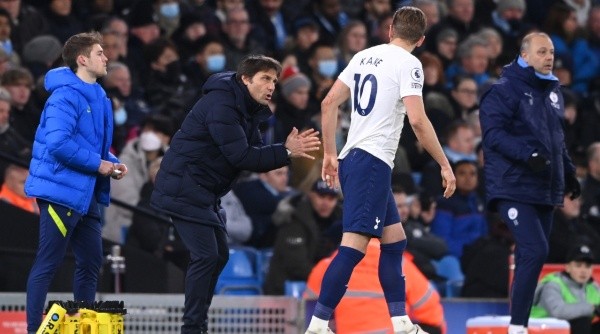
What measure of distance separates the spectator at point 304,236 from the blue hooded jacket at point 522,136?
9.91ft

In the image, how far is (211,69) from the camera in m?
16.3

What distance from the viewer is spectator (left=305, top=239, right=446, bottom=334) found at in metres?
11.0

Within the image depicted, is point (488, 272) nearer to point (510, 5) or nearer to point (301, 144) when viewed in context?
point (301, 144)

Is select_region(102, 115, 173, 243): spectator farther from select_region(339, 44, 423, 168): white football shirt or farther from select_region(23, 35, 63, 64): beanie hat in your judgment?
select_region(339, 44, 423, 168): white football shirt

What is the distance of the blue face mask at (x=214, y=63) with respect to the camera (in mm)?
16266

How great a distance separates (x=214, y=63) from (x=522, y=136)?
19.9 ft

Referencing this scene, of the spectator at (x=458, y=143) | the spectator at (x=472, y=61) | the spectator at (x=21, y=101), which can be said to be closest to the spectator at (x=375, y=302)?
the spectator at (x=21, y=101)

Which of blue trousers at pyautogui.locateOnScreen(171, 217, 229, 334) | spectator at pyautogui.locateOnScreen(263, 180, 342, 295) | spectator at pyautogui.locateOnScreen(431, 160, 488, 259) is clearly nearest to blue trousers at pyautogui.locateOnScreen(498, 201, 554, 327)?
blue trousers at pyautogui.locateOnScreen(171, 217, 229, 334)

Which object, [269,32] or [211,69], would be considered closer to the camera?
[211,69]

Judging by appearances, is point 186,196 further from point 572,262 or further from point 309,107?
point 309,107

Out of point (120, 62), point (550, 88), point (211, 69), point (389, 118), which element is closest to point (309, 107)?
point (211, 69)

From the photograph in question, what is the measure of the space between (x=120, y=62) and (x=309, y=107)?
6.92ft

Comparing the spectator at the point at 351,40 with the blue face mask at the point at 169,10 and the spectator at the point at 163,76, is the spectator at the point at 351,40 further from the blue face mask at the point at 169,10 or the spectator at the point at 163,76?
the spectator at the point at 163,76

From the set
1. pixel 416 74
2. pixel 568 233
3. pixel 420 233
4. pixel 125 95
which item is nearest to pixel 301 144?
pixel 416 74
